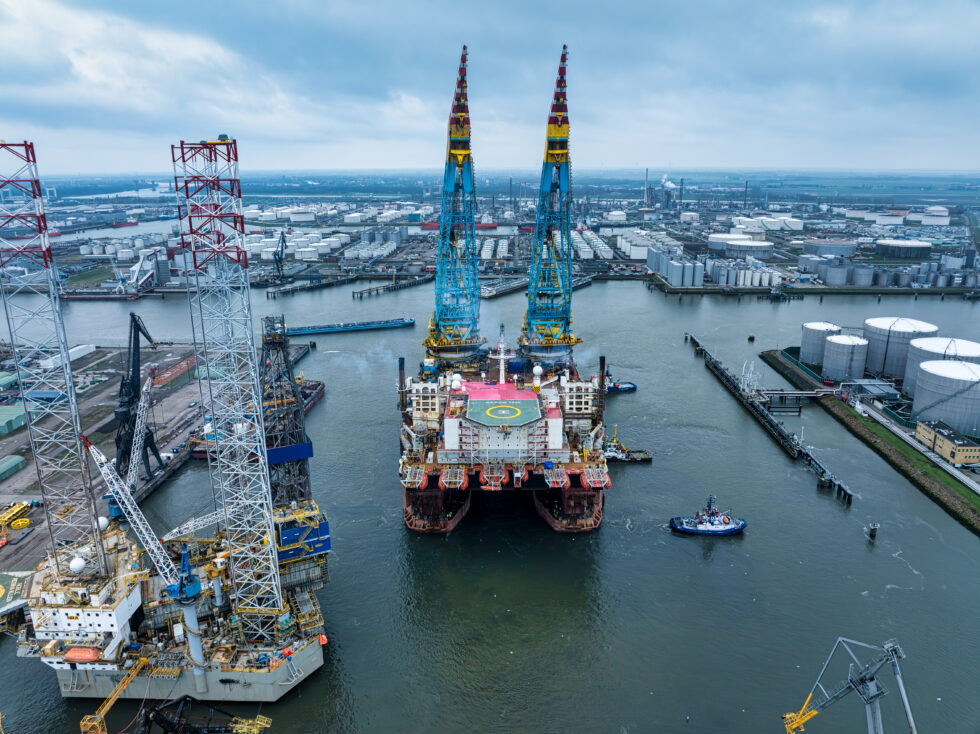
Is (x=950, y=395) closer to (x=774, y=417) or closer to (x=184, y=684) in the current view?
(x=774, y=417)

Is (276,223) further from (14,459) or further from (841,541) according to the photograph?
(841,541)

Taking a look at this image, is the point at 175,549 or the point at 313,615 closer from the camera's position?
the point at 313,615

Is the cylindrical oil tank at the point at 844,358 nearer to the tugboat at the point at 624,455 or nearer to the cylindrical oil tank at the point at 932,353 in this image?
the cylindrical oil tank at the point at 932,353

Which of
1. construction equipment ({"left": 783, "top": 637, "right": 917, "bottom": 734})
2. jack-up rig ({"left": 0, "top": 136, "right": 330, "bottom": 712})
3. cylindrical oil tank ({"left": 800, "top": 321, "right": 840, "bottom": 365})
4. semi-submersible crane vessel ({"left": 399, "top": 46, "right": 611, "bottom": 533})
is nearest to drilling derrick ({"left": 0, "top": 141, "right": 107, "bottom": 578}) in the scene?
jack-up rig ({"left": 0, "top": 136, "right": 330, "bottom": 712})

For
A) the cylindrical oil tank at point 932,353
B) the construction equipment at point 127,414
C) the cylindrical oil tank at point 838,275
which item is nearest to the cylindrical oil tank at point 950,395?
the cylindrical oil tank at point 932,353

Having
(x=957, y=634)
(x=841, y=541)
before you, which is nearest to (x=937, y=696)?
(x=957, y=634)

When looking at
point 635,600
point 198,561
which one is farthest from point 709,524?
point 198,561
